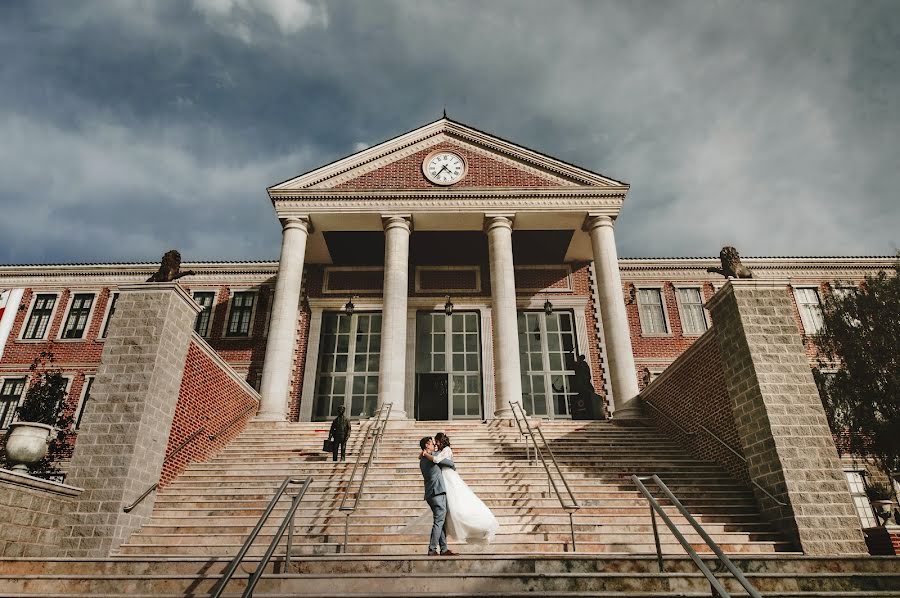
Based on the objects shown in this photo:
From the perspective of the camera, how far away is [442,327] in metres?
19.8

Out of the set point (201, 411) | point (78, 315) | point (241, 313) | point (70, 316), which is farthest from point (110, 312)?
point (201, 411)

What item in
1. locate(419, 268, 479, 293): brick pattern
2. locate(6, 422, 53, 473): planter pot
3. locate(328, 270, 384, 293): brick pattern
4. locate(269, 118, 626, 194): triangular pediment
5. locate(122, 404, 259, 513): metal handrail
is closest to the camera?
locate(6, 422, 53, 473): planter pot

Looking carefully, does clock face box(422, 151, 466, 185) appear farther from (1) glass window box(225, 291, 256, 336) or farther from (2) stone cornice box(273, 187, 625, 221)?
(1) glass window box(225, 291, 256, 336)

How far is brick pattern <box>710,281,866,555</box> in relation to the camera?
24.4ft

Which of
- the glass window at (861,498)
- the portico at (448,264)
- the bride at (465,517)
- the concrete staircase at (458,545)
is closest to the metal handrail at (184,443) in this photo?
A: the concrete staircase at (458,545)

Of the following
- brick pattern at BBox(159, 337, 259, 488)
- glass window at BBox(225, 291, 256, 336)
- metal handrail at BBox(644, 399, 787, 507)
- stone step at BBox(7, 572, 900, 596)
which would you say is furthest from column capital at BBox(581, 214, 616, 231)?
glass window at BBox(225, 291, 256, 336)

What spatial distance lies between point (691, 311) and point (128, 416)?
69.6 feet

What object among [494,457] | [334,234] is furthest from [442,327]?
[494,457]

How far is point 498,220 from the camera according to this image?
58.5 feet

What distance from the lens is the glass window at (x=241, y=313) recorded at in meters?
22.5

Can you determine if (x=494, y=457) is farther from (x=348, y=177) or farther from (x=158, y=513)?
(x=348, y=177)

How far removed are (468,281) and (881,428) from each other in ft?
43.7

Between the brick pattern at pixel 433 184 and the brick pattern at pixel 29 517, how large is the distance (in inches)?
513

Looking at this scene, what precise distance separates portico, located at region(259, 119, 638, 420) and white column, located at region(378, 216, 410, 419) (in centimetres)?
4
